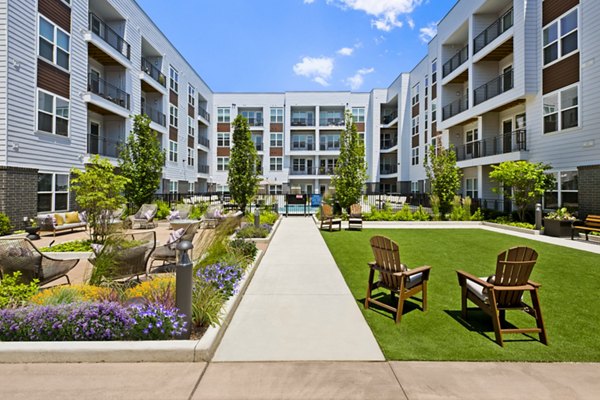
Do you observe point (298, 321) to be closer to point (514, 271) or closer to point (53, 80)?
point (514, 271)

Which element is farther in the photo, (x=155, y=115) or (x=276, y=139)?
(x=276, y=139)

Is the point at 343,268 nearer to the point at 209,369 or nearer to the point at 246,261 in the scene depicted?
the point at 246,261

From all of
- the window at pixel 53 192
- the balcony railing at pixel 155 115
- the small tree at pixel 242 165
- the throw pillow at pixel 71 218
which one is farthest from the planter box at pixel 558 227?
the balcony railing at pixel 155 115

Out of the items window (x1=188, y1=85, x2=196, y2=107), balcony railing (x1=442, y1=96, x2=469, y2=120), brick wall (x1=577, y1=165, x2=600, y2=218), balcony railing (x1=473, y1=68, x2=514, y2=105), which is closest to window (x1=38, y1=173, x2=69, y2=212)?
window (x1=188, y1=85, x2=196, y2=107)

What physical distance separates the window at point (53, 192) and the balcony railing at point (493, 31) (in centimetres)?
2624

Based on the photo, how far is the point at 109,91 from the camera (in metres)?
21.6

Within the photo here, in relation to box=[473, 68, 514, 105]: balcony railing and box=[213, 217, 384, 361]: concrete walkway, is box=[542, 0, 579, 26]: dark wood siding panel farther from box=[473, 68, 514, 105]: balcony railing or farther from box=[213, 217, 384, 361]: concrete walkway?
box=[213, 217, 384, 361]: concrete walkway

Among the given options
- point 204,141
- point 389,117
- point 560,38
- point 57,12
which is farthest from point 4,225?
point 389,117

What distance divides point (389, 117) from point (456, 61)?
18926mm

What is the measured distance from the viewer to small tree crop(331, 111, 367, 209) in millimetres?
19625

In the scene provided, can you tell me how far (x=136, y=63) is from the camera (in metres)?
23.8

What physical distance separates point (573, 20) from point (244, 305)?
19839 millimetres

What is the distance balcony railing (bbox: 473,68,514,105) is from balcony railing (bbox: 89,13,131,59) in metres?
24.4

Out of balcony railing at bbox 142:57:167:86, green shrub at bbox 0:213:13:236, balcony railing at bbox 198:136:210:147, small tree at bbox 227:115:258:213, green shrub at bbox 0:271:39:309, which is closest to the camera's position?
green shrub at bbox 0:271:39:309
